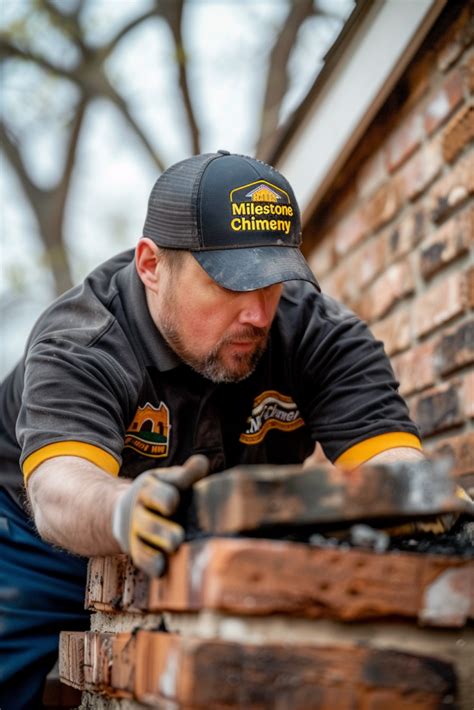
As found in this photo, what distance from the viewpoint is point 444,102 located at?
2.68 metres

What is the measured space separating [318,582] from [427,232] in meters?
1.75

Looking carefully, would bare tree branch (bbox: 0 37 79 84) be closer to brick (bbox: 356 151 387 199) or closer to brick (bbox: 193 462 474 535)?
brick (bbox: 356 151 387 199)

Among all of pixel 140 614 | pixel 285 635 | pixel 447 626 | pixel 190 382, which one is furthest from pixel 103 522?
pixel 190 382

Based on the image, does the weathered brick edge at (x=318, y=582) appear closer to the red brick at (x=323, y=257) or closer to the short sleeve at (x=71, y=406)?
the short sleeve at (x=71, y=406)

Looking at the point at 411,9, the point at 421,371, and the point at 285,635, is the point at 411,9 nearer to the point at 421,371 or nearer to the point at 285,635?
the point at 421,371

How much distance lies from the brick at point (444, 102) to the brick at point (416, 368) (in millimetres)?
653

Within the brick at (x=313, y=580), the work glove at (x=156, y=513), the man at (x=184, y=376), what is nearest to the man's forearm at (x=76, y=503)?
the man at (x=184, y=376)

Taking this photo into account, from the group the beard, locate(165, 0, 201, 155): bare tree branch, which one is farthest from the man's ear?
locate(165, 0, 201, 155): bare tree branch

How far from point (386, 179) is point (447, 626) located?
211cm

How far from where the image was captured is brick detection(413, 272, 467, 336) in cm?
249

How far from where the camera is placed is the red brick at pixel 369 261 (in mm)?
3133

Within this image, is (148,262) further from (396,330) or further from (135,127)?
(135,127)

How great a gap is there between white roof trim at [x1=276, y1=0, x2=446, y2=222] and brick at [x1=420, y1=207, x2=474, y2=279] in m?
0.56

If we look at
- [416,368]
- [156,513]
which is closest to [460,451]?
[416,368]
